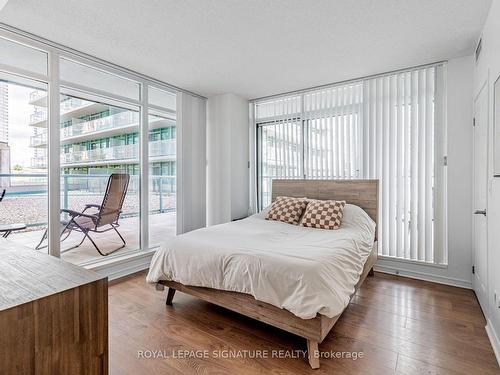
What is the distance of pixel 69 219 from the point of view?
302cm

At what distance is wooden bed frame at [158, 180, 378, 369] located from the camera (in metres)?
1.72

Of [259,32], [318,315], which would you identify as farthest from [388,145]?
[318,315]

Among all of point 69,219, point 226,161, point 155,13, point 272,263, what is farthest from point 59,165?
point 272,263

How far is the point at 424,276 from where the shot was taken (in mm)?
3189

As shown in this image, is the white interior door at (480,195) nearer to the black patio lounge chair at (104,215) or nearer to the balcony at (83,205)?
the balcony at (83,205)

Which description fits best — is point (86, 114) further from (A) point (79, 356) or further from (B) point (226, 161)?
(A) point (79, 356)

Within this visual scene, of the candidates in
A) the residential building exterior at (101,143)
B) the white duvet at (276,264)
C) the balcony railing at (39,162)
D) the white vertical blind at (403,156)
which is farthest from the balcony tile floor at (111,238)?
the white vertical blind at (403,156)

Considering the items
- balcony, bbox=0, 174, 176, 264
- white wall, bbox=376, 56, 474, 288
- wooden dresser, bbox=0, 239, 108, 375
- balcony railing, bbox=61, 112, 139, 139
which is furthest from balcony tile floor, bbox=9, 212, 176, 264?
white wall, bbox=376, 56, 474, 288

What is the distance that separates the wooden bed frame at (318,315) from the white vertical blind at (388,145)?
242mm

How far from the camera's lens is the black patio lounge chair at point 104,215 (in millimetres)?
3055

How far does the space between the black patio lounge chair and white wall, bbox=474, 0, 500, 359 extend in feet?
12.4

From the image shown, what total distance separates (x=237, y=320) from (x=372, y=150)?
269 cm

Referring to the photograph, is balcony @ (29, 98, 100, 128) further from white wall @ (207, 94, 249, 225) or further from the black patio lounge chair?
white wall @ (207, 94, 249, 225)

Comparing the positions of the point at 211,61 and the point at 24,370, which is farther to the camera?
the point at 211,61
